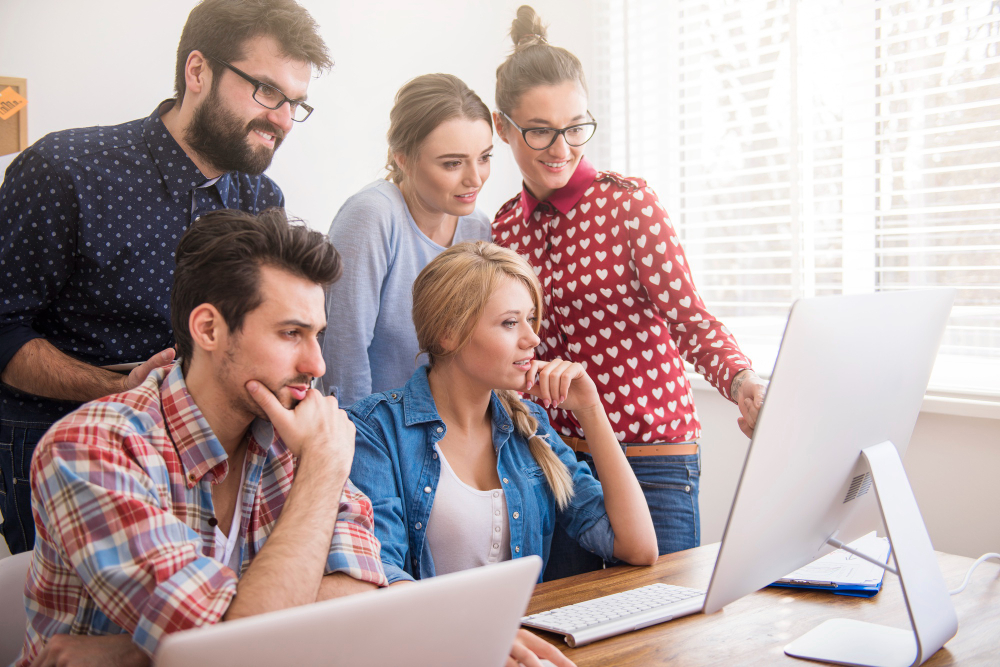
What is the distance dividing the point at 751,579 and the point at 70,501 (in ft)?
2.85

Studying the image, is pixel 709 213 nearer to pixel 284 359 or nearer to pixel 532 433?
pixel 532 433

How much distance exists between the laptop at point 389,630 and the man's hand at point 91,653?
1.36ft

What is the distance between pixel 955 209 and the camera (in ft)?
7.82

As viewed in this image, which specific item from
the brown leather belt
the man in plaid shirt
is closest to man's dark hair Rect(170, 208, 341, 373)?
the man in plaid shirt

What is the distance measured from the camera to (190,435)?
1123 mm

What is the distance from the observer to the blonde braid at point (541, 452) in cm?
160

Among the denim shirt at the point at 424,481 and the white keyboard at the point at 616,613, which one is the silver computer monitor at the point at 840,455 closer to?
the white keyboard at the point at 616,613

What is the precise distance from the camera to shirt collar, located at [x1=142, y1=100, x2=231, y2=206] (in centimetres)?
173

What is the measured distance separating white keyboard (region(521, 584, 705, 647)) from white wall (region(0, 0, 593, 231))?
1868 millimetres

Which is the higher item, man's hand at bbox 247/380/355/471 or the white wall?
the white wall

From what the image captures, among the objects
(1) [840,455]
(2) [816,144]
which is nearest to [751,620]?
(1) [840,455]

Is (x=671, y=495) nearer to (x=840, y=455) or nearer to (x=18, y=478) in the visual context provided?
(x=840, y=455)

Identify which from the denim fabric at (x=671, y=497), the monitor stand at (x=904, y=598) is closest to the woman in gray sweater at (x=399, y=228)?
the denim fabric at (x=671, y=497)

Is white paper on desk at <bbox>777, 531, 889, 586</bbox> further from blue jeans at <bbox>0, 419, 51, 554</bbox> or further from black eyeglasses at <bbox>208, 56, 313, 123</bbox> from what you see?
blue jeans at <bbox>0, 419, 51, 554</bbox>
